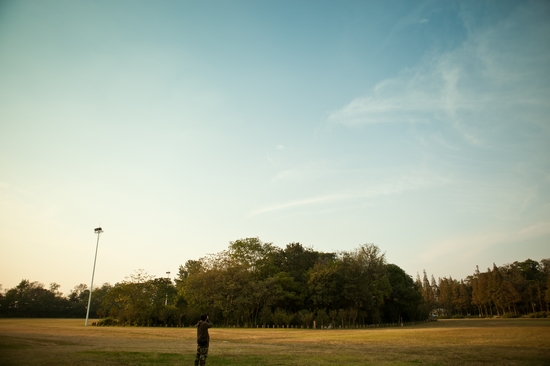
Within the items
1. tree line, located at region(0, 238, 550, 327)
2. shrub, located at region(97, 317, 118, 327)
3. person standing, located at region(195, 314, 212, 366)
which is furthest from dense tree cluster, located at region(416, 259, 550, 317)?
person standing, located at region(195, 314, 212, 366)

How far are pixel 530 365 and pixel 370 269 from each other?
2332 inches

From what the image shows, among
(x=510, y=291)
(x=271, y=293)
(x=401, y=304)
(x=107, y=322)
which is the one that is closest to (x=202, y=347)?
(x=271, y=293)

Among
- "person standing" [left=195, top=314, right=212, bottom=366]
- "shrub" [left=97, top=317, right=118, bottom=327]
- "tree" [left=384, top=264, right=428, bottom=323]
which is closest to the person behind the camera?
"person standing" [left=195, top=314, right=212, bottom=366]

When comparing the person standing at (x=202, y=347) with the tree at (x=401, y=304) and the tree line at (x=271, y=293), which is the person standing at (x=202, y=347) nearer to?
the tree line at (x=271, y=293)

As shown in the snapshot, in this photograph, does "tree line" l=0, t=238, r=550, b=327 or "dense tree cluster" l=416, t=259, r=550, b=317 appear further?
"dense tree cluster" l=416, t=259, r=550, b=317

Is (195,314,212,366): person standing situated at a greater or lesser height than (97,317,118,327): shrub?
greater

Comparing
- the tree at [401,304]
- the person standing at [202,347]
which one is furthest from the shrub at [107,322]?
the tree at [401,304]

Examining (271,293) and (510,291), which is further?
(510,291)

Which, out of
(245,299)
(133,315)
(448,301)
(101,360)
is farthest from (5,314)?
(448,301)

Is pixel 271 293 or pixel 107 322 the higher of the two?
pixel 271 293

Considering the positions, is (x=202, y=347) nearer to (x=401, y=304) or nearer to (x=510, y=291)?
(x=401, y=304)

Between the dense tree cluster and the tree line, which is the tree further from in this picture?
the dense tree cluster

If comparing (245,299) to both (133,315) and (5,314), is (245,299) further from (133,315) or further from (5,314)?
(5,314)

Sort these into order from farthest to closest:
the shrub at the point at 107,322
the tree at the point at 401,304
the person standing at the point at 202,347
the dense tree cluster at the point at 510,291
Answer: the dense tree cluster at the point at 510,291
the tree at the point at 401,304
the shrub at the point at 107,322
the person standing at the point at 202,347
